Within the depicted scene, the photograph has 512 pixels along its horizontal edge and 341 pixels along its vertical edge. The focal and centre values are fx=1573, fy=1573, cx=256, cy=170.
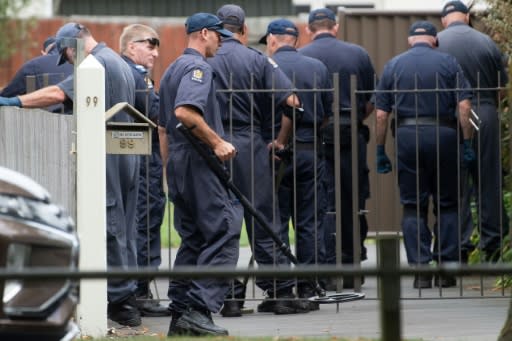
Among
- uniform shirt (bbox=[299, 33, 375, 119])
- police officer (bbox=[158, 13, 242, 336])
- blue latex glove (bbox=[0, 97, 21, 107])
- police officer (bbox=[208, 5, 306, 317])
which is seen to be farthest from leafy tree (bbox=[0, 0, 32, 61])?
police officer (bbox=[158, 13, 242, 336])

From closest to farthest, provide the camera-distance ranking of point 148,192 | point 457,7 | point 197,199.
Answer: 1. point 197,199
2. point 148,192
3. point 457,7

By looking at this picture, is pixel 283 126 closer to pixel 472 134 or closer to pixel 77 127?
pixel 472 134

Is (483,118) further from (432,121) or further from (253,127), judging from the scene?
(253,127)

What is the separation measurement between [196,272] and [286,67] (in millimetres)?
7340

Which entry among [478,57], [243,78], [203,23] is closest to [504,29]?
[478,57]

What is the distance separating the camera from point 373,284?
12.5 metres

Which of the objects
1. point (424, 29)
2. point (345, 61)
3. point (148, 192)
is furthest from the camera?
point (345, 61)

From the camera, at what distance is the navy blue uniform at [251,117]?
35.0 feet

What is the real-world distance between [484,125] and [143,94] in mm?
2689

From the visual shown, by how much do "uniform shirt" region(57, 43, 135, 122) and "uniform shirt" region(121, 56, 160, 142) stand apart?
0.80 meters

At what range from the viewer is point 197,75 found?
9.26m

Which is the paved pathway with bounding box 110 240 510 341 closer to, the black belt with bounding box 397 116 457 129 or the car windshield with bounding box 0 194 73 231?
the black belt with bounding box 397 116 457 129

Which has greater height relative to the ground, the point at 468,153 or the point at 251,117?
the point at 251,117

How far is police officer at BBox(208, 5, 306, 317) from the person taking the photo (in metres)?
10.7
